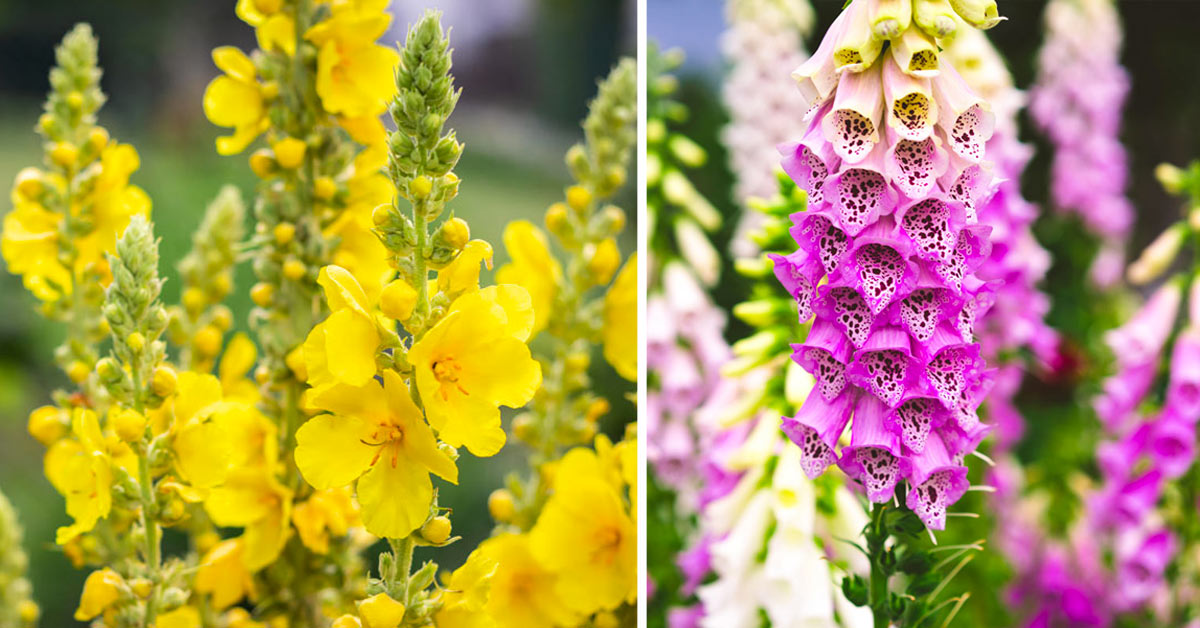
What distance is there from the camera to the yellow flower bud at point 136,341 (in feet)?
1.41

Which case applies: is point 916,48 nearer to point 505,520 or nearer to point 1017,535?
point 505,520

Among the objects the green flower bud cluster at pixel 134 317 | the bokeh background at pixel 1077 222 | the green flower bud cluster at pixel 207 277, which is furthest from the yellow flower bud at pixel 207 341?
the bokeh background at pixel 1077 222

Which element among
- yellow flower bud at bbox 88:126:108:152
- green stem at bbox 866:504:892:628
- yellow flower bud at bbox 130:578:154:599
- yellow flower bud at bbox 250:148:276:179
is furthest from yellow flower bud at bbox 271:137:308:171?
green stem at bbox 866:504:892:628

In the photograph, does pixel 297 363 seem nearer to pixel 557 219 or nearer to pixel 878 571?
pixel 557 219

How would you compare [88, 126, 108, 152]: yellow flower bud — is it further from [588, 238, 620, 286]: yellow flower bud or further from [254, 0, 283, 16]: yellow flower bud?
[588, 238, 620, 286]: yellow flower bud

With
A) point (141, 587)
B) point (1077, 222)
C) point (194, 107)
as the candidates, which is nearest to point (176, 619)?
point (141, 587)

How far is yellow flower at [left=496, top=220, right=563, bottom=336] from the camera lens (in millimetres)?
560

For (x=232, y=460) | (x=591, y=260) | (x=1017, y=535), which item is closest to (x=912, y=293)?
(x=591, y=260)

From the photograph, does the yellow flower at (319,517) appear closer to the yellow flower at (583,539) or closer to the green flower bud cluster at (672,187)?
the yellow flower at (583,539)

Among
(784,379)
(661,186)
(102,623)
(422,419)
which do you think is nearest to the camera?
(422,419)

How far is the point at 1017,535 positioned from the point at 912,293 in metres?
0.85

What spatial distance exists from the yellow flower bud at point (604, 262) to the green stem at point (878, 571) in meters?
0.19

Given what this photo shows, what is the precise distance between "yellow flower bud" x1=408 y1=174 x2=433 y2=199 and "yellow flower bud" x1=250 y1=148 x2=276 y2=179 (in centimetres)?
15

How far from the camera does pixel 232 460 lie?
1.58ft
